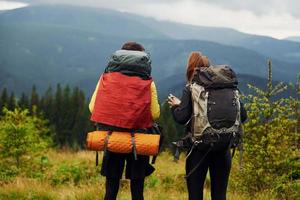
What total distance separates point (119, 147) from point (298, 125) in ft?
10.8

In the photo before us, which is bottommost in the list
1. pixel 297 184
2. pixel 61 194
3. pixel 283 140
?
pixel 61 194

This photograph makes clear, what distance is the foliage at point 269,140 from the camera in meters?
6.48

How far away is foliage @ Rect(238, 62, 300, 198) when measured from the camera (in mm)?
6477

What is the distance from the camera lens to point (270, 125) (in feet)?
21.4

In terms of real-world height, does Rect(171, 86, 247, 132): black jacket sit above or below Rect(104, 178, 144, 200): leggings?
above

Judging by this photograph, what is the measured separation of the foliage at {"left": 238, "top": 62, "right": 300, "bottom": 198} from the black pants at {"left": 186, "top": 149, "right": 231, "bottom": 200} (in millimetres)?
1478

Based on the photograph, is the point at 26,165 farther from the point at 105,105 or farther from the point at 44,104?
the point at 44,104

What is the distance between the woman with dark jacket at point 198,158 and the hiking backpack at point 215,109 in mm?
84

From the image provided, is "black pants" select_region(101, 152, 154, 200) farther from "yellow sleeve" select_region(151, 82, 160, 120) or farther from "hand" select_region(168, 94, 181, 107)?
"hand" select_region(168, 94, 181, 107)

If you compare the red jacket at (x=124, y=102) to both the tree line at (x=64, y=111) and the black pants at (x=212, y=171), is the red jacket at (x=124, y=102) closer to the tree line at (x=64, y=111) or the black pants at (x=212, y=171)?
the black pants at (x=212, y=171)

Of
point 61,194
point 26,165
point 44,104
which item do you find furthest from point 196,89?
point 44,104

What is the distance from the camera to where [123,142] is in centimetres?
515

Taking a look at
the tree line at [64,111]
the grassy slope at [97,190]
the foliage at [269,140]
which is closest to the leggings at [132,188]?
the grassy slope at [97,190]

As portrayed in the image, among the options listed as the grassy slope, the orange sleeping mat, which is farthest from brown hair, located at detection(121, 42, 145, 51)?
the grassy slope
